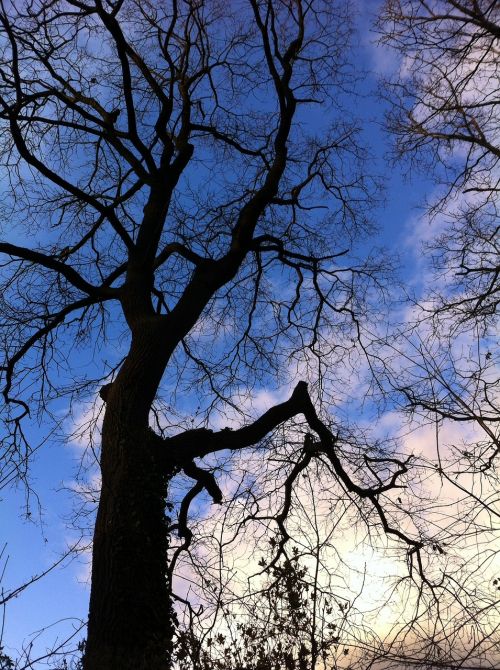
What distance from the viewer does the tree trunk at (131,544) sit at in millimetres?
4156

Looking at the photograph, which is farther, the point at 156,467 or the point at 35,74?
the point at 35,74

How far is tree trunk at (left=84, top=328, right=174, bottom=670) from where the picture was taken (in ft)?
13.6

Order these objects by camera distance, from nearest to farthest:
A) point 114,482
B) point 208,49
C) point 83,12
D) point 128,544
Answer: point 128,544
point 114,482
point 83,12
point 208,49

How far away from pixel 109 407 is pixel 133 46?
4190 millimetres

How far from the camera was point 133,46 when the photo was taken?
23.2 feet

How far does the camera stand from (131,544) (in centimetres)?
445

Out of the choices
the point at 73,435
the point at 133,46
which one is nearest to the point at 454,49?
the point at 133,46

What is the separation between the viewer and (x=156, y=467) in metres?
4.89

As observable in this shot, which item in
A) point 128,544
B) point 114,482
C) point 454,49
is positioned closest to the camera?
point 128,544

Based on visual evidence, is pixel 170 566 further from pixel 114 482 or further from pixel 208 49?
pixel 208 49

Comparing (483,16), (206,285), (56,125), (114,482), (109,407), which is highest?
(56,125)

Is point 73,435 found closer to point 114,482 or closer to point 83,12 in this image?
point 114,482

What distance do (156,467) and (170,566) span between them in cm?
77

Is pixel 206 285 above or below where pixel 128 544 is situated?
above
